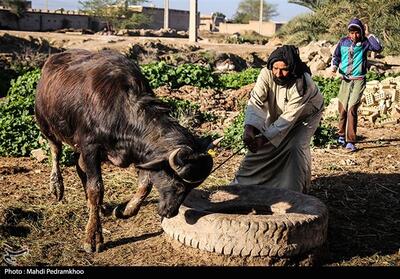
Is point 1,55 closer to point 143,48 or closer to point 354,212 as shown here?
point 143,48

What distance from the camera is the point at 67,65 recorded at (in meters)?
6.35

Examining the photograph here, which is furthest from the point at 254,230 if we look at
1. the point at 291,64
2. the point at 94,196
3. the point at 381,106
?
the point at 381,106

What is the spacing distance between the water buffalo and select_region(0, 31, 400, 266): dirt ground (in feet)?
1.13

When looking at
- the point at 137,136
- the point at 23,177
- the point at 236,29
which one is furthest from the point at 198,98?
the point at 236,29

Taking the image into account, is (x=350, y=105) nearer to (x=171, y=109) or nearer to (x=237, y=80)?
(x=171, y=109)

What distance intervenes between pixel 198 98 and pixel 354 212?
23.1 ft

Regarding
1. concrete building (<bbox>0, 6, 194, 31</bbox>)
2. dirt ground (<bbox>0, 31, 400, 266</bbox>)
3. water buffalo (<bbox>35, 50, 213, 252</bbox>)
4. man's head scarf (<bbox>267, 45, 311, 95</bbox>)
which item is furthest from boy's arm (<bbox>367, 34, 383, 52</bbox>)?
concrete building (<bbox>0, 6, 194, 31</bbox>)

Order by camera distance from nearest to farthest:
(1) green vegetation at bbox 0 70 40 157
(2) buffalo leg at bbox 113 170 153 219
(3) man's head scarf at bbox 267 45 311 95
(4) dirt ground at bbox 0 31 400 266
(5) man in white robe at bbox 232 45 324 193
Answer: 1. (4) dirt ground at bbox 0 31 400 266
2. (2) buffalo leg at bbox 113 170 153 219
3. (3) man's head scarf at bbox 267 45 311 95
4. (5) man in white robe at bbox 232 45 324 193
5. (1) green vegetation at bbox 0 70 40 157

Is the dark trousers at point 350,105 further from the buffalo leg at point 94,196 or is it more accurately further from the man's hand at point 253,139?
the buffalo leg at point 94,196

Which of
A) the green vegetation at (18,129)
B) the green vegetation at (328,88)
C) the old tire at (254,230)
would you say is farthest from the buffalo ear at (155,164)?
the green vegetation at (328,88)

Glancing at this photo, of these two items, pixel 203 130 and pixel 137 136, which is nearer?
pixel 137 136

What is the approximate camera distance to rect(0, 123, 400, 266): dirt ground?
5156 mm

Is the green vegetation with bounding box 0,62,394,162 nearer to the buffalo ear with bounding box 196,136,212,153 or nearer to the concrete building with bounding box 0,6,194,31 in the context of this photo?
the buffalo ear with bounding box 196,136,212,153

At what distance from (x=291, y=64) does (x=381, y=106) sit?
7503 mm
